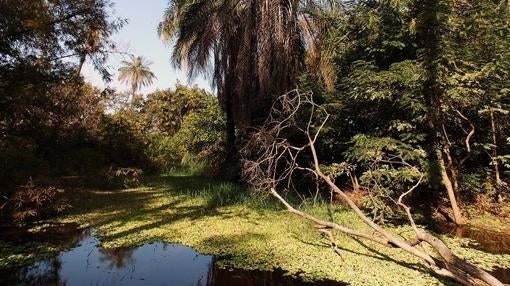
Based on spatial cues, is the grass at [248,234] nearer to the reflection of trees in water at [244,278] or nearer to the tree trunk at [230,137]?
the reflection of trees in water at [244,278]

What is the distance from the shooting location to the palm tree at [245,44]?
39.0ft

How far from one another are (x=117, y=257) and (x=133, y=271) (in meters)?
0.70

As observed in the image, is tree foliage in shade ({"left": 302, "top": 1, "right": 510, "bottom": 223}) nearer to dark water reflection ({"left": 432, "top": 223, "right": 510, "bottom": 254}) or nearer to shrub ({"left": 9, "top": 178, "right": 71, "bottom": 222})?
dark water reflection ({"left": 432, "top": 223, "right": 510, "bottom": 254})

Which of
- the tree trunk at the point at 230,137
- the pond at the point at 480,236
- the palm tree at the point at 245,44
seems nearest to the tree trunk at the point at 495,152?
the pond at the point at 480,236

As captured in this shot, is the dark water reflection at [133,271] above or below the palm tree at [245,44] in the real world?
Result: below

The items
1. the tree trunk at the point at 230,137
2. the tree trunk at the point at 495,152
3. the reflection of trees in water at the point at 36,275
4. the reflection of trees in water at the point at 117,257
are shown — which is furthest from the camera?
the tree trunk at the point at 230,137

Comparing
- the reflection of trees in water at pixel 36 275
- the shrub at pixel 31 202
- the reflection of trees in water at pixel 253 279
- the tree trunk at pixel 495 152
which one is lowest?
the reflection of trees in water at pixel 253 279

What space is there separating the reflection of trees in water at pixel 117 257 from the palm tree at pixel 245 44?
22.0 feet

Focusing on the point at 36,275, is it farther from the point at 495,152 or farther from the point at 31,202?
the point at 495,152

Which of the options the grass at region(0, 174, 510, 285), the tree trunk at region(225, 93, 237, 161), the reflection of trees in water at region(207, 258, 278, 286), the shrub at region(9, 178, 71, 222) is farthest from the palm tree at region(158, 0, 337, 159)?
the reflection of trees in water at region(207, 258, 278, 286)

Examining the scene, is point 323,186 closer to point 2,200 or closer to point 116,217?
point 116,217

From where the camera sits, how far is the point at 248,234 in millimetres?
8258

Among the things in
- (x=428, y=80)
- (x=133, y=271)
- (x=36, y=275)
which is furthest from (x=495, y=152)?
(x=36, y=275)

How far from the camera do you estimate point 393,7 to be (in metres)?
9.53
